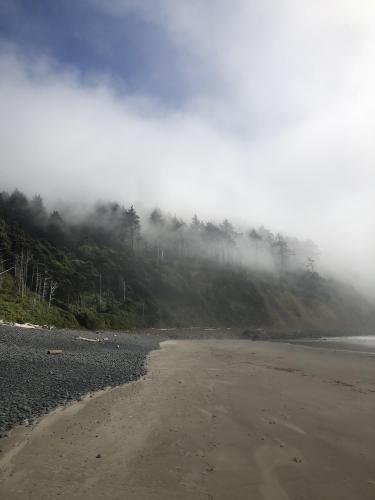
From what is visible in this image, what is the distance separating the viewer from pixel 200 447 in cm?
1007

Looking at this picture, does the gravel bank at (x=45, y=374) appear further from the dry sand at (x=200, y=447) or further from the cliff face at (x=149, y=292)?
the cliff face at (x=149, y=292)

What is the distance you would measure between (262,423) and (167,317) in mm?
67079

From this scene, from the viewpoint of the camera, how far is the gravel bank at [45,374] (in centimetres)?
1334

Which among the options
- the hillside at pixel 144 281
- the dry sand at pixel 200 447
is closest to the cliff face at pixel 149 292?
the hillside at pixel 144 281

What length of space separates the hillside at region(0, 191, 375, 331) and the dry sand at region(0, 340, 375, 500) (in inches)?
1591

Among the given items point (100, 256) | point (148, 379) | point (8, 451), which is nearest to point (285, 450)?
point (8, 451)

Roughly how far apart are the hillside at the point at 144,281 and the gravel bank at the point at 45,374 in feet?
74.9

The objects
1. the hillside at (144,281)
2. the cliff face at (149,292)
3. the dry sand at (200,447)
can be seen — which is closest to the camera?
the dry sand at (200,447)

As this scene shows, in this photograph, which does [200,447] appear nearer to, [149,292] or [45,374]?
[45,374]

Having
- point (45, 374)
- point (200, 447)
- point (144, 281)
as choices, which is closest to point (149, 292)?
point (144, 281)

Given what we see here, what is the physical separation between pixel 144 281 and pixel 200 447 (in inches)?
3126

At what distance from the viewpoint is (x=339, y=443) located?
33.9 ft

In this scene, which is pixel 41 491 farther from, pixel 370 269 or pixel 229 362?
pixel 370 269

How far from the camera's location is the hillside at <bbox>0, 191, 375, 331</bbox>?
69.4 meters
